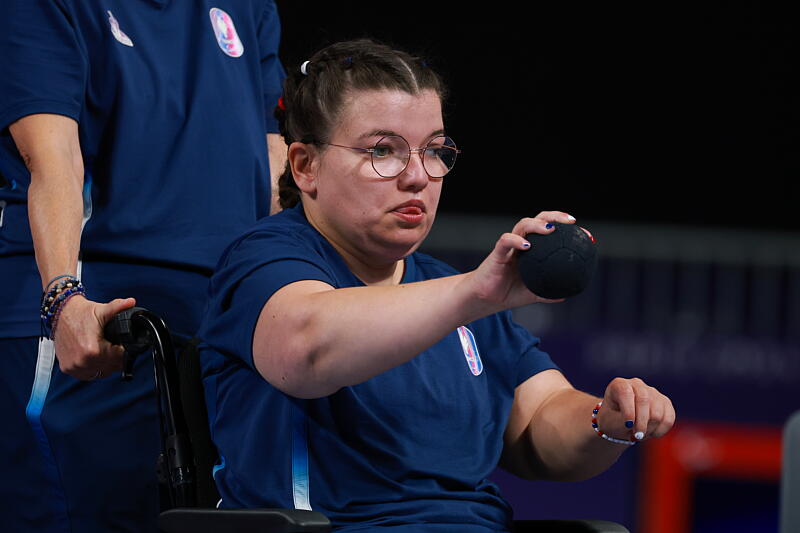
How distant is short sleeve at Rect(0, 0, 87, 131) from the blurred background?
10.0 ft

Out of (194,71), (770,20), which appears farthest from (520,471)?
(770,20)

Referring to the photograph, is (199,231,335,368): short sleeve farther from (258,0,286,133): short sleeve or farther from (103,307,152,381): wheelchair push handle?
(258,0,286,133): short sleeve

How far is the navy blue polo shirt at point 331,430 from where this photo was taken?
1.60 meters

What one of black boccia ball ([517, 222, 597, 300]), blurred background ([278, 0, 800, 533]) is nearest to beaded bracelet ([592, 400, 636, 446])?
black boccia ball ([517, 222, 597, 300])

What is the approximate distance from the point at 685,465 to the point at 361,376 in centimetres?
299

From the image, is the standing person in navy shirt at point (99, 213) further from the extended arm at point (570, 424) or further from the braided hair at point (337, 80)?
the extended arm at point (570, 424)

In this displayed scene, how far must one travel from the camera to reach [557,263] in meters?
1.26

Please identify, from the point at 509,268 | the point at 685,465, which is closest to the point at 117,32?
the point at 509,268

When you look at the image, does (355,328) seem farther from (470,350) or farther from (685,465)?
(685,465)

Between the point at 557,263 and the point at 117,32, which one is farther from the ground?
the point at 117,32

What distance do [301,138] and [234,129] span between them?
36cm

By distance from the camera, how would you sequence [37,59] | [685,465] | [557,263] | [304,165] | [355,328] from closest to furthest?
[557,263]
[355,328]
[304,165]
[37,59]
[685,465]

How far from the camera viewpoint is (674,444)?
4.16m

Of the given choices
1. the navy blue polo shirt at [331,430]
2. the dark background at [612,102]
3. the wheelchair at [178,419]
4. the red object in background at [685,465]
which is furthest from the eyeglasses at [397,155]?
the dark background at [612,102]
